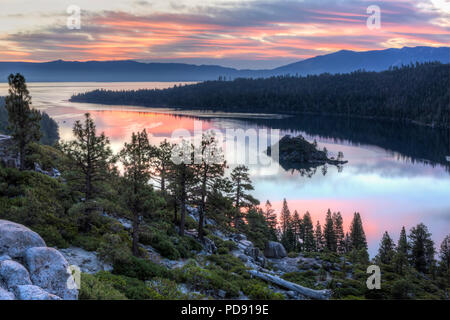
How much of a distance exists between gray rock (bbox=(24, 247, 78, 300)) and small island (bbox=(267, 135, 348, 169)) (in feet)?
313

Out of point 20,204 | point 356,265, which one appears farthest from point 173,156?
point 356,265

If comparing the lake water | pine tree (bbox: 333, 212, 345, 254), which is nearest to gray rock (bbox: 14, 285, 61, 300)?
the lake water

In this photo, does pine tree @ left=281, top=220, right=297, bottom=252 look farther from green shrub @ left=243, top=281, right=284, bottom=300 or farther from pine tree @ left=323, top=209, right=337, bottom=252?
green shrub @ left=243, top=281, right=284, bottom=300

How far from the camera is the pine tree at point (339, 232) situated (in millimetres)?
50469

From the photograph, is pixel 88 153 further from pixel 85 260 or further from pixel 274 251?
pixel 274 251

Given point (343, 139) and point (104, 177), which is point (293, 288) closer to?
point (104, 177)

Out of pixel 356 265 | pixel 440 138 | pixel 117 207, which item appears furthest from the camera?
pixel 440 138

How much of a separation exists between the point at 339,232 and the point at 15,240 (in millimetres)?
47740

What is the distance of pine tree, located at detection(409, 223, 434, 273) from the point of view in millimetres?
43000

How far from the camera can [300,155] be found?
111188 millimetres

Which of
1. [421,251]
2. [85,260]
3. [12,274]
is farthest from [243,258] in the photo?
[421,251]

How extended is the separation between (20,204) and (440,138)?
15554cm

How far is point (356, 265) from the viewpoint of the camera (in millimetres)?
34281

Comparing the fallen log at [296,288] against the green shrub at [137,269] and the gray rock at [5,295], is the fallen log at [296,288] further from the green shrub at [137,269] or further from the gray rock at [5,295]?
the gray rock at [5,295]
